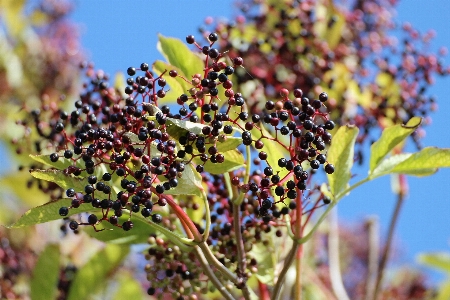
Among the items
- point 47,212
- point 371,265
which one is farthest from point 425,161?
point 371,265

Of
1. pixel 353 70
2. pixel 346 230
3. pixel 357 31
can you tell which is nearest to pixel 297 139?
pixel 353 70

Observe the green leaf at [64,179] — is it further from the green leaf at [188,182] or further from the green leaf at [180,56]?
the green leaf at [180,56]

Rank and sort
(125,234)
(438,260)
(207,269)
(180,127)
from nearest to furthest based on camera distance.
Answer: (180,127) < (207,269) < (125,234) < (438,260)

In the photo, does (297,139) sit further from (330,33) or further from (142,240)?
(330,33)

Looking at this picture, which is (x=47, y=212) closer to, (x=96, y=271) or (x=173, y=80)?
(x=173, y=80)

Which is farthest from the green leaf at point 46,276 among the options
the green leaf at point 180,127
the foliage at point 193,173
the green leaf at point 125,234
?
the green leaf at point 180,127
